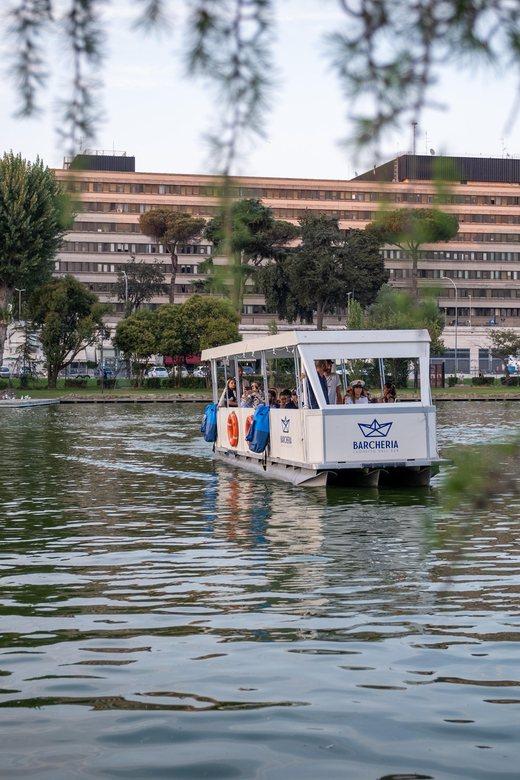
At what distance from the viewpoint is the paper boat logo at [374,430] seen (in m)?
19.3

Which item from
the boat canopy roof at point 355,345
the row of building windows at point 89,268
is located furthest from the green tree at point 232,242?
the row of building windows at point 89,268

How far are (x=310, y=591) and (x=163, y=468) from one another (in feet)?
49.8

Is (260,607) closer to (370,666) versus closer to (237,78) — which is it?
(370,666)

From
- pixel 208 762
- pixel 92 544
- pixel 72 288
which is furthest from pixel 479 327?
pixel 208 762

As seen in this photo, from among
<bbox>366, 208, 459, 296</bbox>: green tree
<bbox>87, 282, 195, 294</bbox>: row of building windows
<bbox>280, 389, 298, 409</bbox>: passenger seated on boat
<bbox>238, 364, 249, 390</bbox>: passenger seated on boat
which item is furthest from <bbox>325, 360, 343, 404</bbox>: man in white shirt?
<bbox>87, 282, 195, 294</bbox>: row of building windows

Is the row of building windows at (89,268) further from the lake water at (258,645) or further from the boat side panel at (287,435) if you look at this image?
the lake water at (258,645)

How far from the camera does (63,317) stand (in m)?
Answer: 85.7

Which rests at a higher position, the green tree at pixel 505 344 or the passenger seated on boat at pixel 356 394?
the green tree at pixel 505 344

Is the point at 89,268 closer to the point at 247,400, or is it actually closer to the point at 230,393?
the point at 230,393

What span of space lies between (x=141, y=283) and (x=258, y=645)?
105 m

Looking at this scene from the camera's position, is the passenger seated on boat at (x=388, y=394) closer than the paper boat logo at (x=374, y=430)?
No

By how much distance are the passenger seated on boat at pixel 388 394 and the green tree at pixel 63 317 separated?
2565 inches

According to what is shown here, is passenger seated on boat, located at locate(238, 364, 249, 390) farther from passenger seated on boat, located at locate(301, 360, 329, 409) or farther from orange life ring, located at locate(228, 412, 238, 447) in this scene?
passenger seated on boat, located at locate(301, 360, 329, 409)

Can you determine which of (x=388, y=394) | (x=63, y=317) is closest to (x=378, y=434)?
(x=388, y=394)
